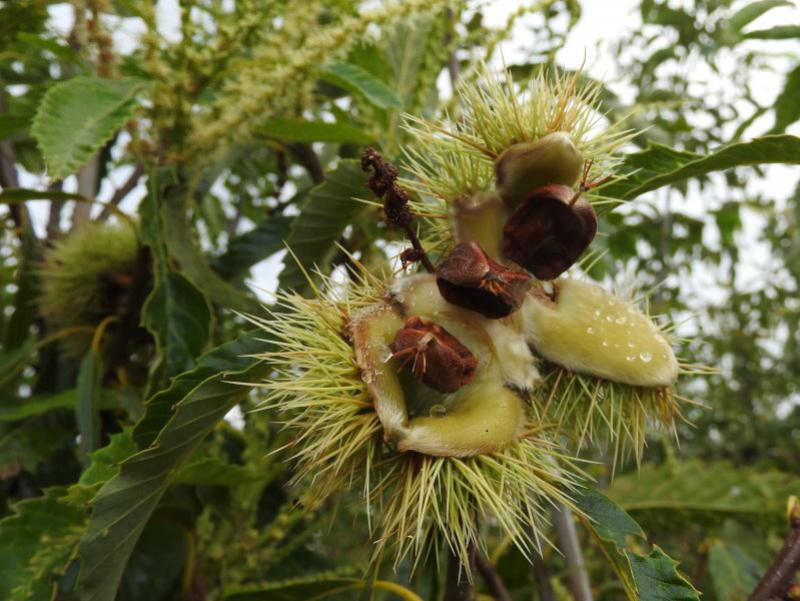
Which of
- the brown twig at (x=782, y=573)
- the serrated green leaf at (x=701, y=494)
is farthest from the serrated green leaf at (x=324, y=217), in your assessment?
the serrated green leaf at (x=701, y=494)

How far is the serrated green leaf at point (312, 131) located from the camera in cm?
128

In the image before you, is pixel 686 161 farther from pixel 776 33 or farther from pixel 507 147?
pixel 776 33

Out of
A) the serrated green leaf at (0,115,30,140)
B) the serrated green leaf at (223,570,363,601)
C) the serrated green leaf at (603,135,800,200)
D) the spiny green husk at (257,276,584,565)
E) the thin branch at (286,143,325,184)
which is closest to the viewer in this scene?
the spiny green husk at (257,276,584,565)

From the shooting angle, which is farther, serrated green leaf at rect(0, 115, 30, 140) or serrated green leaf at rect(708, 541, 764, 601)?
serrated green leaf at rect(708, 541, 764, 601)

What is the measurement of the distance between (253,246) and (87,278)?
1.07 feet

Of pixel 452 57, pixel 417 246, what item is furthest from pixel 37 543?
pixel 452 57

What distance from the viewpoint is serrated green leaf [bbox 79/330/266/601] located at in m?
0.84

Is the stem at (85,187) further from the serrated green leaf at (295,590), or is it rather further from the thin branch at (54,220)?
the serrated green leaf at (295,590)

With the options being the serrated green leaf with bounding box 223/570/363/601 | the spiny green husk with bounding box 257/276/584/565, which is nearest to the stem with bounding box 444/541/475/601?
the spiny green husk with bounding box 257/276/584/565

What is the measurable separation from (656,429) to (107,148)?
1.46 m

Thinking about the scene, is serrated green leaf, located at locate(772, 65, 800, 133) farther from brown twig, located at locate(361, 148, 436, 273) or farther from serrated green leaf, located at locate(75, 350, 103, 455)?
serrated green leaf, located at locate(75, 350, 103, 455)

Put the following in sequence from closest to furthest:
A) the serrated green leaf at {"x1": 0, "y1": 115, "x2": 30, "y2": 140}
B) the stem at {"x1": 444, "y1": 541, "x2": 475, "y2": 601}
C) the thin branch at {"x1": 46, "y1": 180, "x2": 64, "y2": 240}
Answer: the stem at {"x1": 444, "y1": 541, "x2": 475, "y2": 601} < the serrated green leaf at {"x1": 0, "y1": 115, "x2": 30, "y2": 140} < the thin branch at {"x1": 46, "y1": 180, "x2": 64, "y2": 240}

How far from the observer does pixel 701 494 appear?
1790mm

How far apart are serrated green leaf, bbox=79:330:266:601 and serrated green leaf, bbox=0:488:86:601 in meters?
0.18
